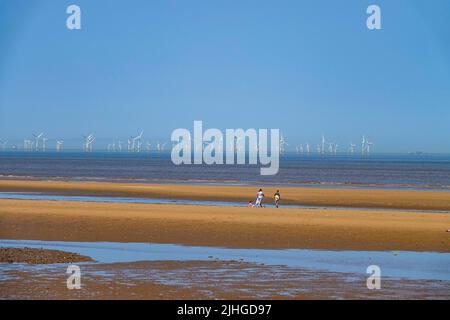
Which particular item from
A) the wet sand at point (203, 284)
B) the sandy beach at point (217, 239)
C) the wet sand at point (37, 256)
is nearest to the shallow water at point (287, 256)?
the wet sand at point (37, 256)

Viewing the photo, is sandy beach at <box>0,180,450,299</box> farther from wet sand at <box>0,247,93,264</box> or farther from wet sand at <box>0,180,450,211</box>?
wet sand at <box>0,180,450,211</box>

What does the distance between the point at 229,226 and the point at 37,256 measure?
38.1 ft

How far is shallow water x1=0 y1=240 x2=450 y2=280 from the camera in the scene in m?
21.7

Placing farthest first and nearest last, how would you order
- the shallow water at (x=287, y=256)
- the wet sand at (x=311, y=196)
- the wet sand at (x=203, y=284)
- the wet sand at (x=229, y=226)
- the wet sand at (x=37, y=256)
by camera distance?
the wet sand at (x=311, y=196) → the wet sand at (x=229, y=226) → the wet sand at (x=37, y=256) → the shallow water at (x=287, y=256) → the wet sand at (x=203, y=284)

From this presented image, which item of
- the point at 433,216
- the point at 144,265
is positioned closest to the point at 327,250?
the point at 144,265

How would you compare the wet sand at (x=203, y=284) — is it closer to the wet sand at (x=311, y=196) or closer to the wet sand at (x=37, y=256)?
the wet sand at (x=37, y=256)

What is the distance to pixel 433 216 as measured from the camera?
3853 cm

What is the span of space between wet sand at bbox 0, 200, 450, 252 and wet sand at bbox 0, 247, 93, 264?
4.71 m

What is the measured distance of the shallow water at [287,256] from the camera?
71.3ft

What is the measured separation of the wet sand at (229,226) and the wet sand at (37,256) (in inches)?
186

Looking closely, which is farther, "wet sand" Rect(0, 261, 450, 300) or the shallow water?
the shallow water

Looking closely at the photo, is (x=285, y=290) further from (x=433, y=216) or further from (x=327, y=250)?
(x=433, y=216)

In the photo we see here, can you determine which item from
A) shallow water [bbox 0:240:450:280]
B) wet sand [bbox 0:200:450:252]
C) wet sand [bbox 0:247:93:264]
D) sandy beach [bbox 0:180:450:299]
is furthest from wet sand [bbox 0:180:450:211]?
wet sand [bbox 0:247:93:264]

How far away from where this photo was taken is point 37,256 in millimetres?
22625
